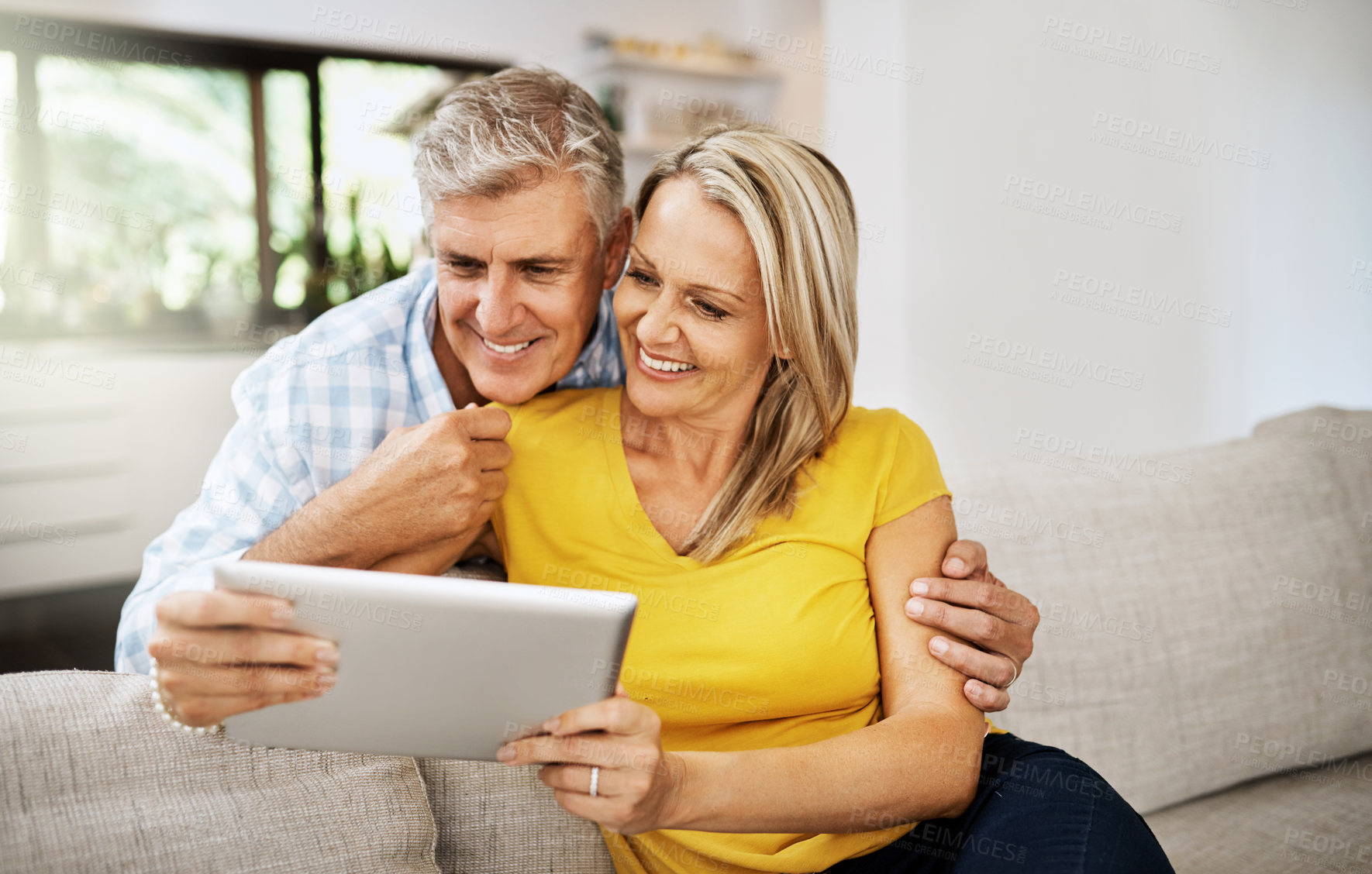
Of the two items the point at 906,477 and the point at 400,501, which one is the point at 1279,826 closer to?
the point at 906,477

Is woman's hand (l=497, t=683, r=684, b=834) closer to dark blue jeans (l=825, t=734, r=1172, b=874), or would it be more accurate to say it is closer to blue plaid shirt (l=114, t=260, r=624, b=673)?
dark blue jeans (l=825, t=734, r=1172, b=874)

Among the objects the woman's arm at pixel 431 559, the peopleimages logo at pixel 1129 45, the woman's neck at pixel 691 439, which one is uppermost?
the peopleimages logo at pixel 1129 45

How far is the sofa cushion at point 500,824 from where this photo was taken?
1289 mm

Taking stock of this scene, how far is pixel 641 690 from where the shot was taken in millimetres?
1271

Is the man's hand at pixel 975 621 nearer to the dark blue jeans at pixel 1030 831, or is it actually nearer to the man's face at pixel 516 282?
the dark blue jeans at pixel 1030 831

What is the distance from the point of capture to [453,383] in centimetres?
165

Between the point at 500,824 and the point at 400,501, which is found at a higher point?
the point at 400,501

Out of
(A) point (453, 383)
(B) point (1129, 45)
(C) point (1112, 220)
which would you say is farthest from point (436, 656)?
(B) point (1129, 45)

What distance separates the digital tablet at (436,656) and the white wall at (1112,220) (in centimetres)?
257

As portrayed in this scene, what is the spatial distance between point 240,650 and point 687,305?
2.29ft

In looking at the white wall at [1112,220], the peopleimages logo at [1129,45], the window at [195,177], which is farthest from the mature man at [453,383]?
the window at [195,177]

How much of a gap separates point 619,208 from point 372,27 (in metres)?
3.65

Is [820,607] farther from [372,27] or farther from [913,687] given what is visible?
[372,27]

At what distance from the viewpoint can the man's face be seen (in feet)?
4.74
